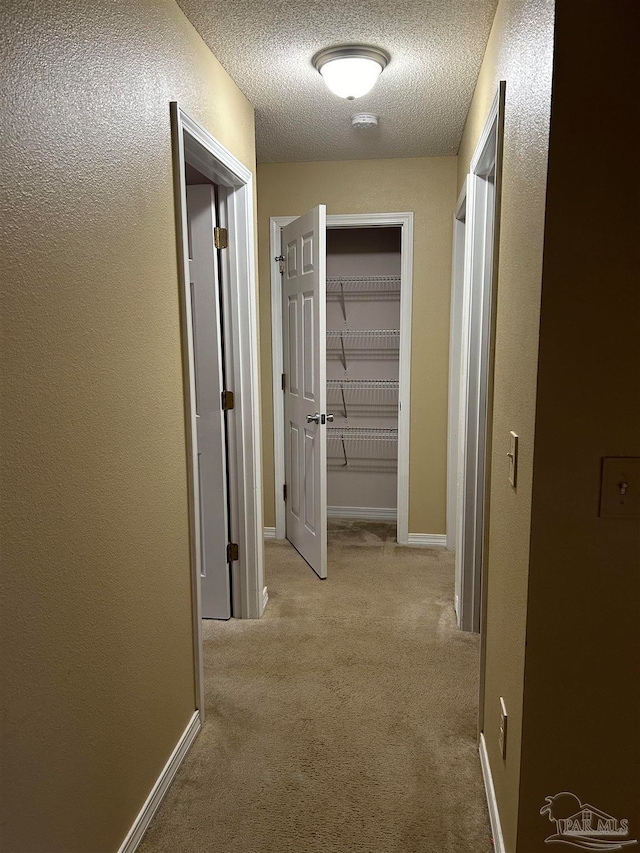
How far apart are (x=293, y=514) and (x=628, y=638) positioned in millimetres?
2885

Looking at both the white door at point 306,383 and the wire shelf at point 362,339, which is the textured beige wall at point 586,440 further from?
the wire shelf at point 362,339

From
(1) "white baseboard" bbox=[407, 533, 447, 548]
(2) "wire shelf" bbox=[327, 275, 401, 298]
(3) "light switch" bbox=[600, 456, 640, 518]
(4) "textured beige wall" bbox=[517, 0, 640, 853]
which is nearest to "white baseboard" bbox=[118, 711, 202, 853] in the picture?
(4) "textured beige wall" bbox=[517, 0, 640, 853]

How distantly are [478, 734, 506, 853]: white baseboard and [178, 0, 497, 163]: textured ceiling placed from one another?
2413 mm

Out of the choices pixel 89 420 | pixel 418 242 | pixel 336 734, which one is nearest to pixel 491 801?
pixel 336 734

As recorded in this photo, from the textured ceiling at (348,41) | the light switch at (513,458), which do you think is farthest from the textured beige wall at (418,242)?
the light switch at (513,458)

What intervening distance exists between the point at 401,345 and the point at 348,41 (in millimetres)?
2000

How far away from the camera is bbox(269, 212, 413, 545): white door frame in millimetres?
3943

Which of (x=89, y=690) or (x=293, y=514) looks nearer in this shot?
(x=89, y=690)

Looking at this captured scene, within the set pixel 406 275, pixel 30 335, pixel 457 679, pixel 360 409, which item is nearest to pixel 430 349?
pixel 406 275

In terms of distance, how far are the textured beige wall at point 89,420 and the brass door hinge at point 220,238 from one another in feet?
2.70

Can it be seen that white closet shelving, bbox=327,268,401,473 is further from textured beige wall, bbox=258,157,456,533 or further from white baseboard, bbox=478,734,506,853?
white baseboard, bbox=478,734,506,853

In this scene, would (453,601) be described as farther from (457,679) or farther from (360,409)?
(360,409)

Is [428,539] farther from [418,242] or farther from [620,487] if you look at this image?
[620,487]

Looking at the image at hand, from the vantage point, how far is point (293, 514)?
407 cm
